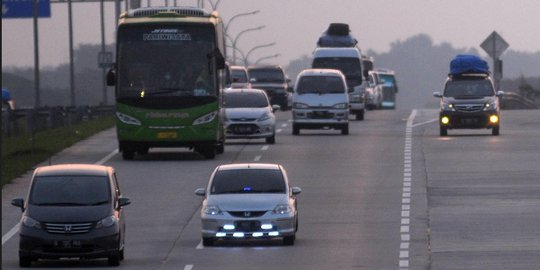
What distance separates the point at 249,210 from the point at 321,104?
27214 millimetres

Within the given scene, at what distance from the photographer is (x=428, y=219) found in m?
31.1

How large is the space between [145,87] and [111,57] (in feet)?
139

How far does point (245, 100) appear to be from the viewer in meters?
49.8

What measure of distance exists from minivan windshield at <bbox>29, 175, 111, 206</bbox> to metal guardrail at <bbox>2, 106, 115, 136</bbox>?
29776 millimetres

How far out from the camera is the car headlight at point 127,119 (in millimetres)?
43562

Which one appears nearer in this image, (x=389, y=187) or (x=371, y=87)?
(x=389, y=187)

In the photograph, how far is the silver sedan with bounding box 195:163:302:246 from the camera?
26781 millimetres

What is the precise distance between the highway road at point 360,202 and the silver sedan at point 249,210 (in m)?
0.28

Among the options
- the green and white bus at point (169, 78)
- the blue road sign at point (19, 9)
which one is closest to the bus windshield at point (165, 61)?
the green and white bus at point (169, 78)

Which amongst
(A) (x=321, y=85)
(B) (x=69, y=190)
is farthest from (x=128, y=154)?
(B) (x=69, y=190)

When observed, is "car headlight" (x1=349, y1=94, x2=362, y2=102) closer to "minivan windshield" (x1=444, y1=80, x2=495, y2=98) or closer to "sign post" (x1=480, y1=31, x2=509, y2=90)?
"sign post" (x1=480, y1=31, x2=509, y2=90)

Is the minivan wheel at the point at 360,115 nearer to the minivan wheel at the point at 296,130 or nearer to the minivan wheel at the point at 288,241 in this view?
the minivan wheel at the point at 296,130

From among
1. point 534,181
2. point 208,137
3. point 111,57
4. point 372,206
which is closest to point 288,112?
point 111,57

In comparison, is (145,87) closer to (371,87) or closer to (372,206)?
(372,206)
